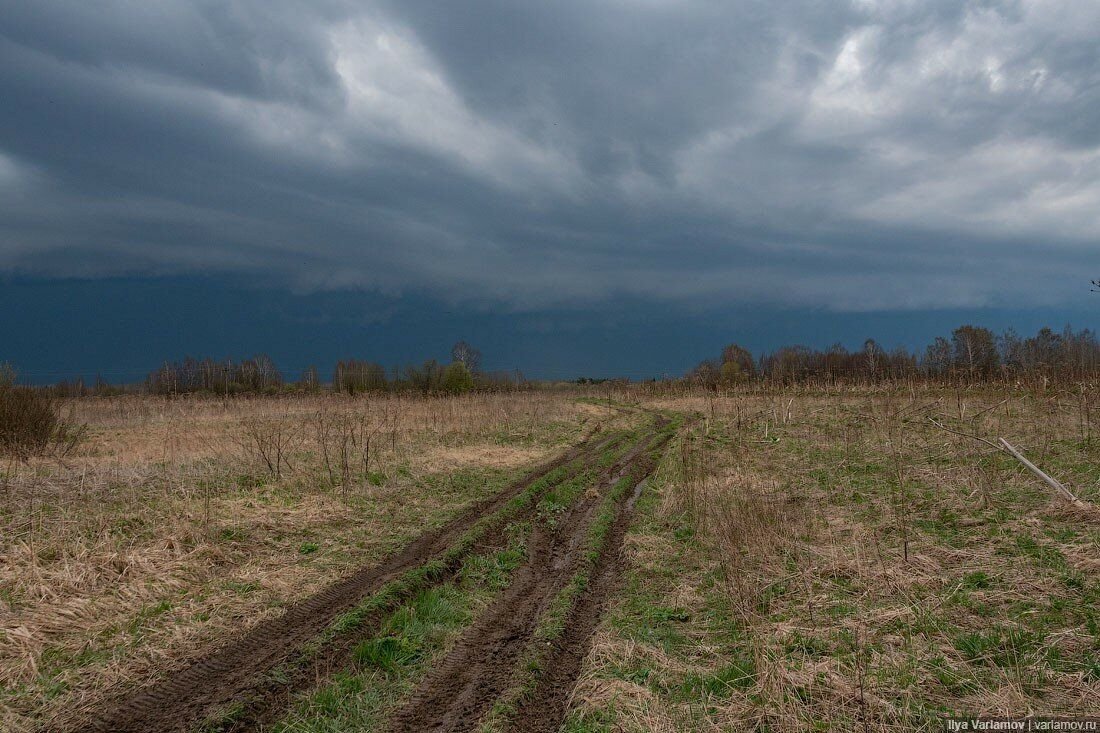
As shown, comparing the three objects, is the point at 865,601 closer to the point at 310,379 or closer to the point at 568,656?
the point at 568,656

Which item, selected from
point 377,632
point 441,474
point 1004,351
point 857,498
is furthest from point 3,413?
point 1004,351

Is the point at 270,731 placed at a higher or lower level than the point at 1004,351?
lower

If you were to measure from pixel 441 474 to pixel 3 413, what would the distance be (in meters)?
12.3

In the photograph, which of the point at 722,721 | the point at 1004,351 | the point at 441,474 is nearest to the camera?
the point at 722,721

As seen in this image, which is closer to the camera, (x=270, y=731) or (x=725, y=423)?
(x=270, y=731)

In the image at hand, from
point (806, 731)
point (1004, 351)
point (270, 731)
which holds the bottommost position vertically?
point (270, 731)

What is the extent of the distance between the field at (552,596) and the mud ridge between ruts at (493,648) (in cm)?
3

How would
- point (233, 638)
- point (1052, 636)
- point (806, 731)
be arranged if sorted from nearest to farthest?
1. point (806, 731)
2. point (1052, 636)
3. point (233, 638)

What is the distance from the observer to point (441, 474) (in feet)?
47.7

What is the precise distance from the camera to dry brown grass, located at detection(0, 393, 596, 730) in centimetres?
546

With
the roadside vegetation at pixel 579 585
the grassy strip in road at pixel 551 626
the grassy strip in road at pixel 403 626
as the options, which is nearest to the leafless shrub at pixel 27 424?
the roadside vegetation at pixel 579 585

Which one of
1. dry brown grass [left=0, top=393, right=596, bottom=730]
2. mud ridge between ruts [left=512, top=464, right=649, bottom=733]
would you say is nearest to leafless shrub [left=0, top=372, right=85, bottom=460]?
dry brown grass [left=0, top=393, right=596, bottom=730]

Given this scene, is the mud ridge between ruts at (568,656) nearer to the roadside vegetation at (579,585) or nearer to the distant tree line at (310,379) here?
the roadside vegetation at (579,585)

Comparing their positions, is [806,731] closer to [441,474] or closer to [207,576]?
[207,576]
